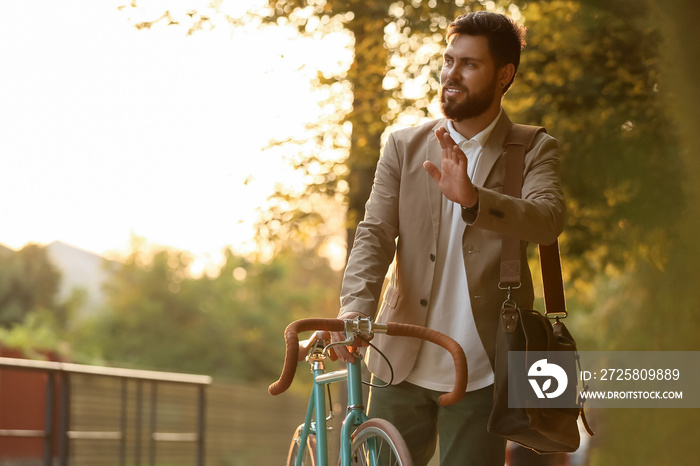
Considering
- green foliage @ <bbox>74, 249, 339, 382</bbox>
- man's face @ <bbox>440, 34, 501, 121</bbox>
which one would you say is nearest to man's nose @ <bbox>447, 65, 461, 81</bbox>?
man's face @ <bbox>440, 34, 501, 121</bbox>

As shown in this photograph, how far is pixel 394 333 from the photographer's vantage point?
286cm

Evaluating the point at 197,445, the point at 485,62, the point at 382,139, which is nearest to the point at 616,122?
the point at 382,139

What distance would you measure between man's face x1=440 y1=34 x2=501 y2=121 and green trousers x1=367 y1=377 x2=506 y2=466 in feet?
3.07

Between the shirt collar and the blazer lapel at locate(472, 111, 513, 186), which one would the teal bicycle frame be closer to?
the blazer lapel at locate(472, 111, 513, 186)

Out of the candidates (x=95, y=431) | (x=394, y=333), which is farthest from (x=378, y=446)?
(x=95, y=431)

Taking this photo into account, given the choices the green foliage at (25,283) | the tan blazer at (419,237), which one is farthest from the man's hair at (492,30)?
the green foliage at (25,283)

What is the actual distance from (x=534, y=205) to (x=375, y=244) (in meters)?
0.58

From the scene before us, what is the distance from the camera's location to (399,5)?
27.9 feet

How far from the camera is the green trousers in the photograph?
128 inches

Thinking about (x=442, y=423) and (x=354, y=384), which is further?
(x=442, y=423)

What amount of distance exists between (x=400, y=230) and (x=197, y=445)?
267 inches

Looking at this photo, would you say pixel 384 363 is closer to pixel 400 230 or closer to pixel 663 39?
pixel 400 230

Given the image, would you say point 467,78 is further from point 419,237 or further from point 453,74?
point 419,237

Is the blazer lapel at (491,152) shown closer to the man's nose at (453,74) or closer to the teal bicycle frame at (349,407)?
the man's nose at (453,74)
